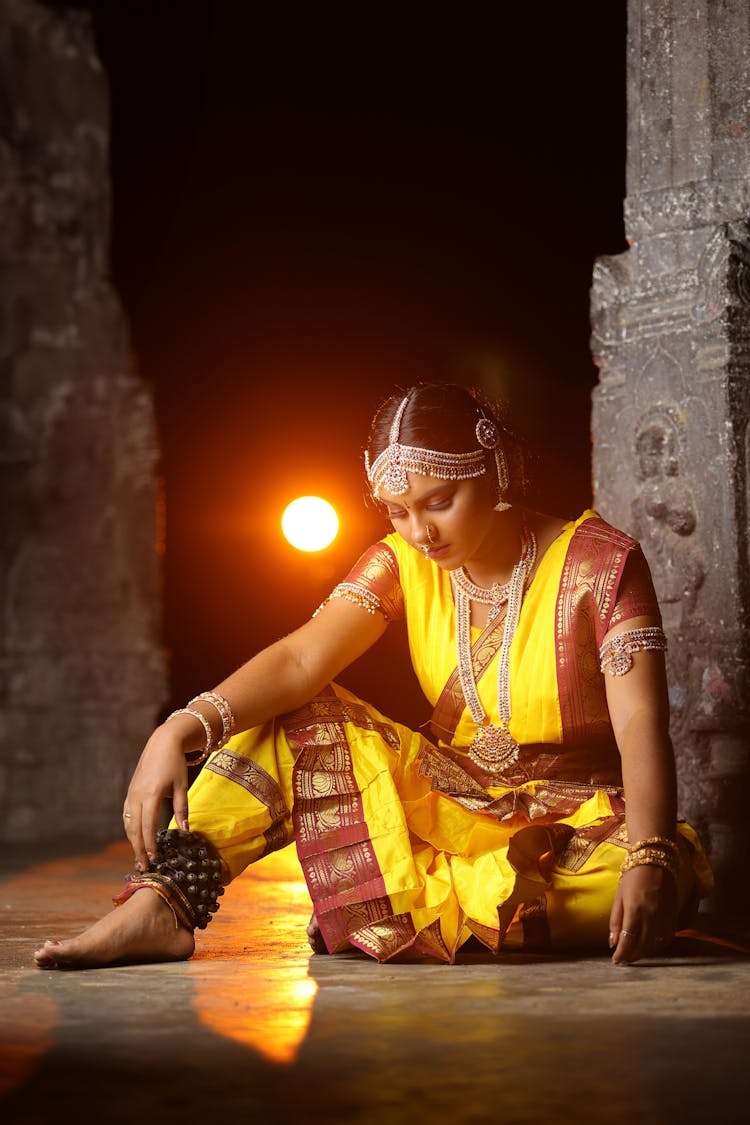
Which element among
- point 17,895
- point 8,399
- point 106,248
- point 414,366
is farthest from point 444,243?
point 17,895

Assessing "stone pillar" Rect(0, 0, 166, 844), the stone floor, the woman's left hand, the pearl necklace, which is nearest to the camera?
the stone floor

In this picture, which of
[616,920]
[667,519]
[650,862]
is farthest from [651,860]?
[667,519]

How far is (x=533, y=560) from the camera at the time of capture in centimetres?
297

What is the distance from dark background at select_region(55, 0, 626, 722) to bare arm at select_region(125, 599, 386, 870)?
2795 mm

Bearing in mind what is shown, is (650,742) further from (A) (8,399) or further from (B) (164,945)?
(A) (8,399)

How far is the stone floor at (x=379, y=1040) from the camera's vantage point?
1.64 m

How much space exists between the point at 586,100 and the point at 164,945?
3.94 metres

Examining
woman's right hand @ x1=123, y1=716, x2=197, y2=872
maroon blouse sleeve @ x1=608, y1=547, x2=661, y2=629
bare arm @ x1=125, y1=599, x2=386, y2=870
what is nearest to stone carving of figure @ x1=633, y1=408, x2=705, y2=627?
maroon blouse sleeve @ x1=608, y1=547, x2=661, y2=629

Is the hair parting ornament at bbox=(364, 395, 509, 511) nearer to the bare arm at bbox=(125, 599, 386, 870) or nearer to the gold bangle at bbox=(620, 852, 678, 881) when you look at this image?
the bare arm at bbox=(125, 599, 386, 870)

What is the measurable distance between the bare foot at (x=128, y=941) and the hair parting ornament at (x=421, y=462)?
87 centimetres

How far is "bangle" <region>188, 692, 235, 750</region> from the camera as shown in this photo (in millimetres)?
2740

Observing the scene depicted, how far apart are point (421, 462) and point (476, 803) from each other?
66cm

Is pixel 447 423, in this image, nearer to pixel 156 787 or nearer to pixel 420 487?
pixel 420 487

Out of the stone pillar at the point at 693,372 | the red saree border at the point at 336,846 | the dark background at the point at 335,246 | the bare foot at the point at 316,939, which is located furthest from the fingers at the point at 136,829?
the dark background at the point at 335,246
